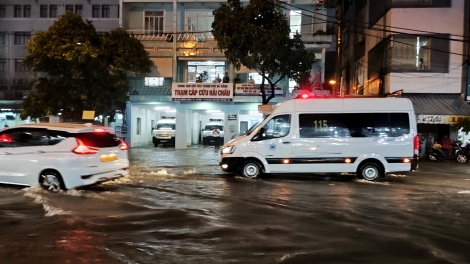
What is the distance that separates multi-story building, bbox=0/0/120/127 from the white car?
24.7 meters

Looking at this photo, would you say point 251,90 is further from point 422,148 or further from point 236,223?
point 236,223

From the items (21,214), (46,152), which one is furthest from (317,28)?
(21,214)

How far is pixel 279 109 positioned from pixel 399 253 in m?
7.45

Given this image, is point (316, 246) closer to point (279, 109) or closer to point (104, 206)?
point (104, 206)

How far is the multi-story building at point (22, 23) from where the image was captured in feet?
111

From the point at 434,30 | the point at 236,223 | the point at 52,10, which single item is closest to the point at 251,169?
the point at 236,223

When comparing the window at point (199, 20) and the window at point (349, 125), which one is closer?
the window at point (349, 125)

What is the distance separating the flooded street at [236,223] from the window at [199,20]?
19.5 meters

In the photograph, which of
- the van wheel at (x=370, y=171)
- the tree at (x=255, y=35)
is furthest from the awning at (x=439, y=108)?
the van wheel at (x=370, y=171)

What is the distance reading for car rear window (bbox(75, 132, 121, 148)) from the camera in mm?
10133

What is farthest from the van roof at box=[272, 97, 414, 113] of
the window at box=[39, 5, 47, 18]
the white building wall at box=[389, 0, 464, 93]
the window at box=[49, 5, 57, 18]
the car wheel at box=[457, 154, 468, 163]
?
the window at box=[39, 5, 47, 18]

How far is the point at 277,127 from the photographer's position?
1296cm

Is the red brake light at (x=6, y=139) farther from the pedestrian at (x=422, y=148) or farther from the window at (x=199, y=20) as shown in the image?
the window at (x=199, y=20)

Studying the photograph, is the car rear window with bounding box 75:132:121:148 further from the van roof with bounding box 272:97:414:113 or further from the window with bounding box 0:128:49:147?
the van roof with bounding box 272:97:414:113
